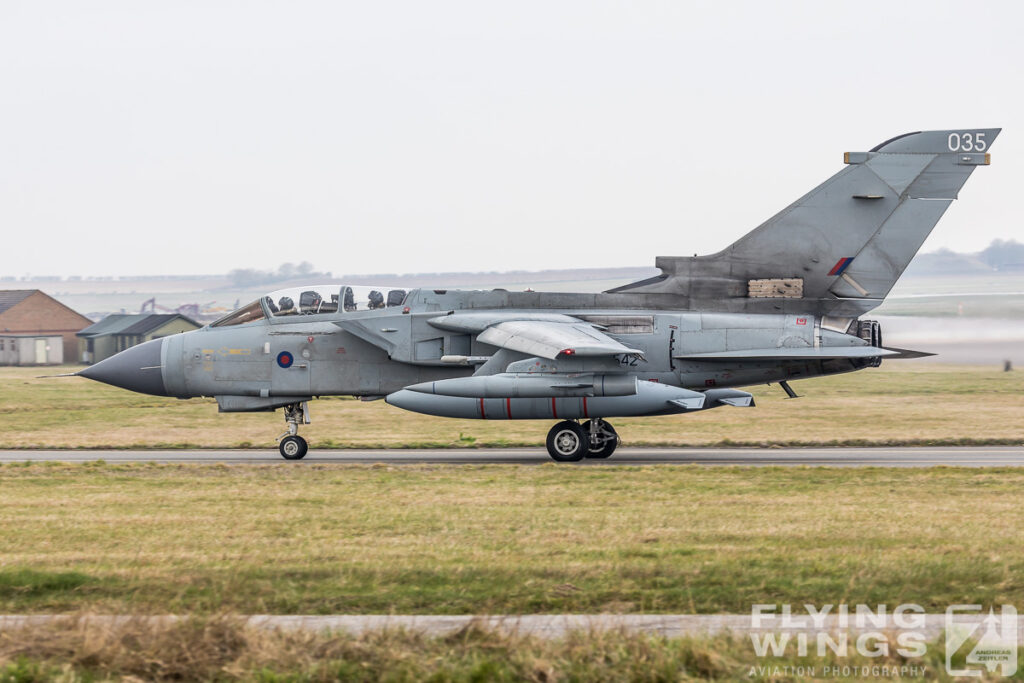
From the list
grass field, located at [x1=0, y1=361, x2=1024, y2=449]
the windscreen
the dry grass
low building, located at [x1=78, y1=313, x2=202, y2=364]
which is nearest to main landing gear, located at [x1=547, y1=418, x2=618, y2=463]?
grass field, located at [x1=0, y1=361, x2=1024, y2=449]

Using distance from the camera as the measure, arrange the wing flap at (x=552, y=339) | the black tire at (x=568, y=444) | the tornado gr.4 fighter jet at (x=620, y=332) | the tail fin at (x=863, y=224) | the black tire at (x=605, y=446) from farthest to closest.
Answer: the tail fin at (x=863, y=224)
the black tire at (x=605, y=446)
the black tire at (x=568, y=444)
the tornado gr.4 fighter jet at (x=620, y=332)
the wing flap at (x=552, y=339)

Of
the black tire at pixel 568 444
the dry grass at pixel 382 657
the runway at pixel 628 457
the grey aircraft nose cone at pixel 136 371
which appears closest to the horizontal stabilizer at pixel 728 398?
the runway at pixel 628 457

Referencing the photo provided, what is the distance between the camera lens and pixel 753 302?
2095 centimetres

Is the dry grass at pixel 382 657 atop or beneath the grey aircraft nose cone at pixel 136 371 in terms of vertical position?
beneath

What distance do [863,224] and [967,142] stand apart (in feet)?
8.30

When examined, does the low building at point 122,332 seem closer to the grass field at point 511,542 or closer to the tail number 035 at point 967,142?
the grass field at point 511,542

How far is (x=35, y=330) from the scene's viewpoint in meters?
86.4

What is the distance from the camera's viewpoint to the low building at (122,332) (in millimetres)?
83312

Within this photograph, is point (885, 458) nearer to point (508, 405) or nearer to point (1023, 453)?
point (1023, 453)

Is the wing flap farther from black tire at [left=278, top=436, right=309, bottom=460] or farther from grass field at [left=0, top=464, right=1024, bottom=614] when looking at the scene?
black tire at [left=278, top=436, right=309, bottom=460]

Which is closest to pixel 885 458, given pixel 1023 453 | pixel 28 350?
pixel 1023 453

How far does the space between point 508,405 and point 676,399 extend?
3.07 meters

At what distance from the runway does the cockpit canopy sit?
9.56 ft

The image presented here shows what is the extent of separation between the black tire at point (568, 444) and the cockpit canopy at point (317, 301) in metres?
4.20
